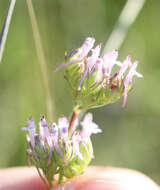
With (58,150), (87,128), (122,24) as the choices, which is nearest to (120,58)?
(122,24)

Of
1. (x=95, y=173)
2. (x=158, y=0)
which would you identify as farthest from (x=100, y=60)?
(x=158, y=0)

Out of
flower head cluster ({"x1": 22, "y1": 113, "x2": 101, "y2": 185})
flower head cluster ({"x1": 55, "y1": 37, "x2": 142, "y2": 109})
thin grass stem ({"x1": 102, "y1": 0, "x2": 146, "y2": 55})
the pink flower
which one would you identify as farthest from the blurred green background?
flower head cluster ({"x1": 55, "y1": 37, "x2": 142, "y2": 109})

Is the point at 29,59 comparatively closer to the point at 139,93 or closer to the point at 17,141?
the point at 17,141

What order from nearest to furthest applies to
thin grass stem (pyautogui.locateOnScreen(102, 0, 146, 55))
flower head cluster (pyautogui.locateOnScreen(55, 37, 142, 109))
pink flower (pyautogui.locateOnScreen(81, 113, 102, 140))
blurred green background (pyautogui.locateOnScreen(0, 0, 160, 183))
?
flower head cluster (pyautogui.locateOnScreen(55, 37, 142, 109)) → pink flower (pyautogui.locateOnScreen(81, 113, 102, 140)) → thin grass stem (pyautogui.locateOnScreen(102, 0, 146, 55)) → blurred green background (pyautogui.locateOnScreen(0, 0, 160, 183))

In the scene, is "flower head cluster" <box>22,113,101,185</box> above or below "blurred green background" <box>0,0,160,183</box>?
below

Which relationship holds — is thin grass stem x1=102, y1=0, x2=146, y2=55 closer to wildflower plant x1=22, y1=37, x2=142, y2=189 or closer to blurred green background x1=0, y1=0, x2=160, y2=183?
wildflower plant x1=22, y1=37, x2=142, y2=189

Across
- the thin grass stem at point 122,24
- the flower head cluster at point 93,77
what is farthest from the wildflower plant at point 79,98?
the thin grass stem at point 122,24
